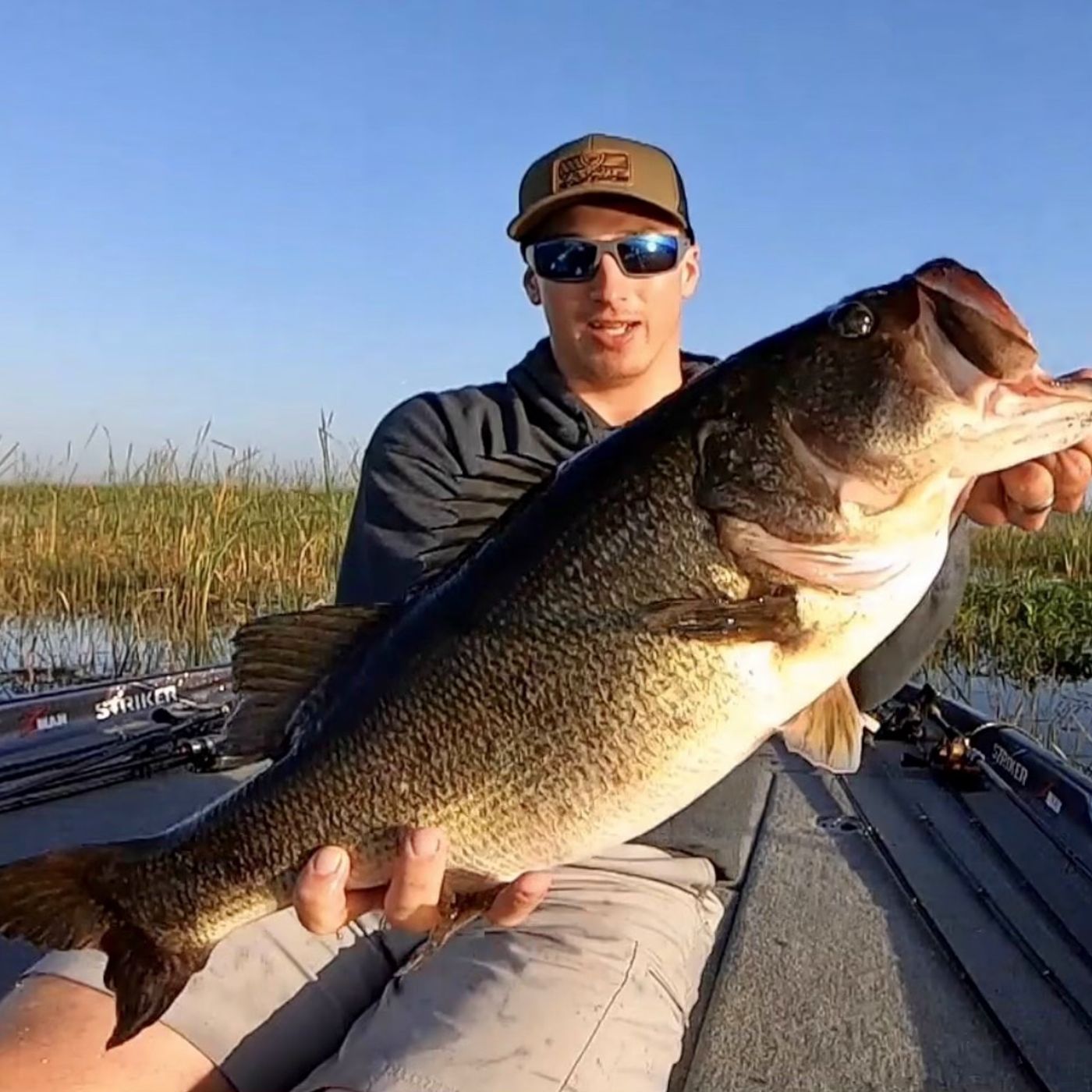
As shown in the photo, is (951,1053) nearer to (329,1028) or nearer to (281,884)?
(329,1028)

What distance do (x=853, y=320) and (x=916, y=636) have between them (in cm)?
109

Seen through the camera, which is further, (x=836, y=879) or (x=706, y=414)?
(x=836, y=879)

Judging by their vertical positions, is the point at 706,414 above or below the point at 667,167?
below

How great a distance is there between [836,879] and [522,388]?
71.4 inches

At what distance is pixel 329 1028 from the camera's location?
8.43 ft

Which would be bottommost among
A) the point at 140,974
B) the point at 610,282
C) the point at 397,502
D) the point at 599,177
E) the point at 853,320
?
the point at 140,974

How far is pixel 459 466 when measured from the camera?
3.48 meters

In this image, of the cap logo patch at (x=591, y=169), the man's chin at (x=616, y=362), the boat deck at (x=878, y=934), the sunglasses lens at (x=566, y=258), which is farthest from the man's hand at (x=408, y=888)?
the cap logo patch at (x=591, y=169)

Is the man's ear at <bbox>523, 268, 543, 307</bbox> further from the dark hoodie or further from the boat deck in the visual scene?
the boat deck

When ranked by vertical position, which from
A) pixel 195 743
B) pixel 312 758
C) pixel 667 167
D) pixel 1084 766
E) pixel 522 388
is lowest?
pixel 1084 766

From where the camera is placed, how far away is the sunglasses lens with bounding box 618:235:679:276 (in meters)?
3.35

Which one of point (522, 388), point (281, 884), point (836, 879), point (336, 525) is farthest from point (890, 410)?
point (336, 525)

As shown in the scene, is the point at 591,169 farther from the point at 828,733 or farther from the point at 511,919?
the point at 511,919

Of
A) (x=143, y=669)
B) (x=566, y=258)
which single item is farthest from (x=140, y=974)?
(x=143, y=669)
